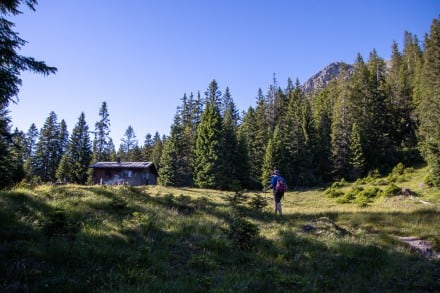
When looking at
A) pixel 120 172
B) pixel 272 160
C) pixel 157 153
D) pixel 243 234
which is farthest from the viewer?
pixel 157 153

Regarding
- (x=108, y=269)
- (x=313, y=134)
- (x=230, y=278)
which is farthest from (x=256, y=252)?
(x=313, y=134)

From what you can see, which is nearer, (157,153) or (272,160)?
(272,160)

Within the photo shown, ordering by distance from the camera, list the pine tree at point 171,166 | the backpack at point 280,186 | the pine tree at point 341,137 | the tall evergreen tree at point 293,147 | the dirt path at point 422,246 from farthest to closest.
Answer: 1. the pine tree at point 171,166
2. the tall evergreen tree at point 293,147
3. the pine tree at point 341,137
4. the backpack at point 280,186
5. the dirt path at point 422,246

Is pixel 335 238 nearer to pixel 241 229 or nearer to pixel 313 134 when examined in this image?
pixel 241 229

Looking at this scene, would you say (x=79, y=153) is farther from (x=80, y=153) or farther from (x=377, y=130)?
(x=377, y=130)

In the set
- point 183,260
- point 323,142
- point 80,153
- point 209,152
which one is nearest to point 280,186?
point 183,260

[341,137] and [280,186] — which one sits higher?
[341,137]

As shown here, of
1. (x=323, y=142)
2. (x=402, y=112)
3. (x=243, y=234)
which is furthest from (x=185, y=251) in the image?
(x=402, y=112)

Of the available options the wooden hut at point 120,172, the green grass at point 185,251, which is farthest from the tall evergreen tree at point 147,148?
the green grass at point 185,251

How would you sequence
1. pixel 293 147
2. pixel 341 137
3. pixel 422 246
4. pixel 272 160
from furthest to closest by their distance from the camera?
1. pixel 293 147
2. pixel 341 137
3. pixel 272 160
4. pixel 422 246

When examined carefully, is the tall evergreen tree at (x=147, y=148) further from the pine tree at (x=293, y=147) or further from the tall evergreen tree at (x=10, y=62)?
the tall evergreen tree at (x=10, y=62)

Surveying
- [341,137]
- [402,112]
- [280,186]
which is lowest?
[280,186]

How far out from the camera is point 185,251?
8547mm

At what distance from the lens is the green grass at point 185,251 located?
241 inches
